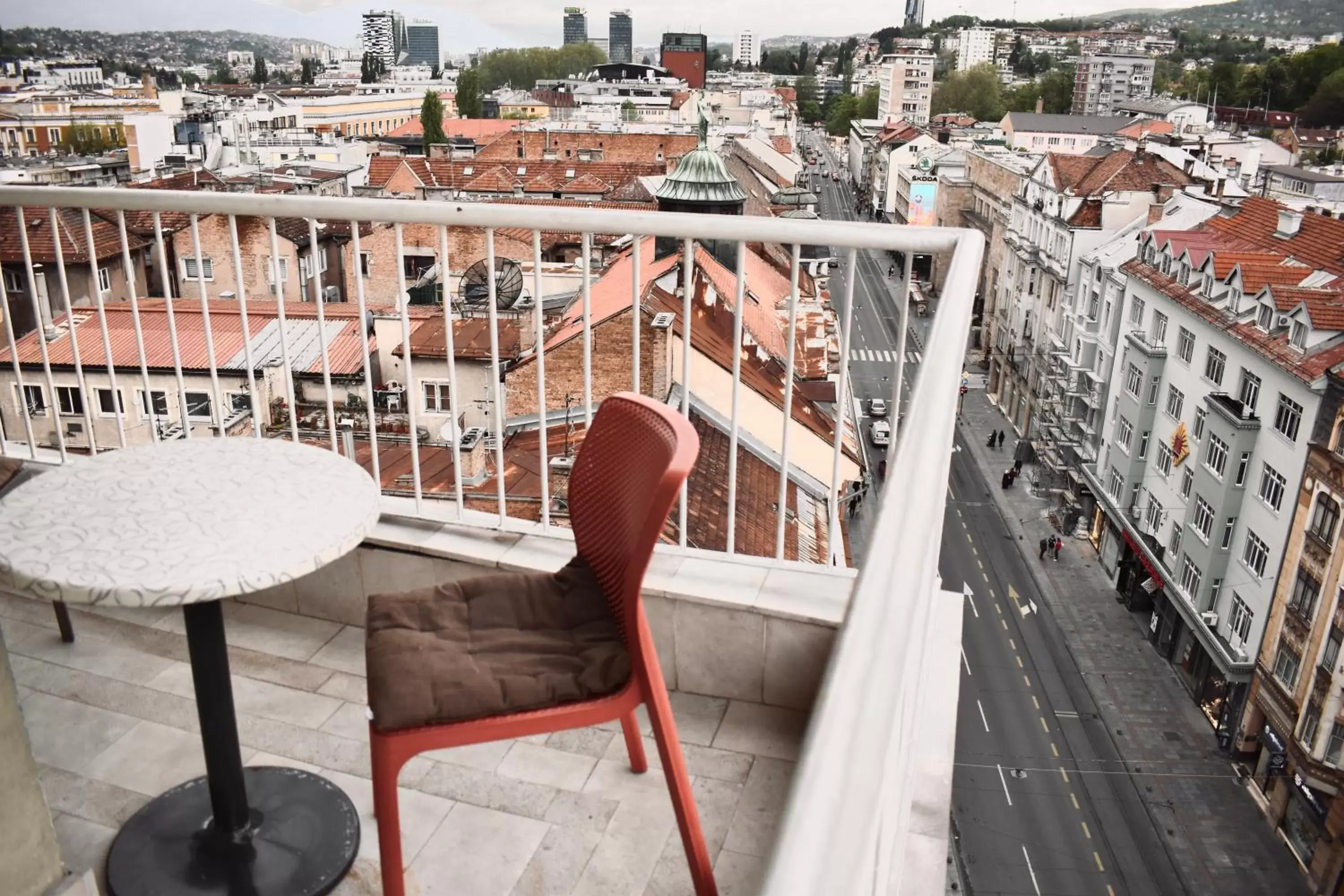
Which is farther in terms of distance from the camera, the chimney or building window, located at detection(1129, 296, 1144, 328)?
building window, located at detection(1129, 296, 1144, 328)

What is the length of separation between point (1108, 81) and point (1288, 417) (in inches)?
4960

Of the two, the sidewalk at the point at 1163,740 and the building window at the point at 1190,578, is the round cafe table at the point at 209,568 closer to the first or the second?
the sidewalk at the point at 1163,740

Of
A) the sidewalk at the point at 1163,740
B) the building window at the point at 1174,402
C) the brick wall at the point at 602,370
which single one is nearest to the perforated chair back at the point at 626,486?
the brick wall at the point at 602,370

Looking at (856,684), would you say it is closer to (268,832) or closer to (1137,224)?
(268,832)

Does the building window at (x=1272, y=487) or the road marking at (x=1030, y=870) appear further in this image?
the building window at (x=1272, y=487)

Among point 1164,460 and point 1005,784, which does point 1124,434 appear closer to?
point 1164,460

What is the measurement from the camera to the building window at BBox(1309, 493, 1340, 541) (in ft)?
62.0

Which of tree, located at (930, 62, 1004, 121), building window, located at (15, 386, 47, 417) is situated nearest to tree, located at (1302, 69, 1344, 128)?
tree, located at (930, 62, 1004, 121)

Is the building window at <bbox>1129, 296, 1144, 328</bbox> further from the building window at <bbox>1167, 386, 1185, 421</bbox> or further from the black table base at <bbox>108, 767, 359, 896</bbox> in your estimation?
the black table base at <bbox>108, 767, 359, 896</bbox>

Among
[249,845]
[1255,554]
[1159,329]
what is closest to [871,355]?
[1159,329]

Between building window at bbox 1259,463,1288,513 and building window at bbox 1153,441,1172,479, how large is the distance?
163 inches

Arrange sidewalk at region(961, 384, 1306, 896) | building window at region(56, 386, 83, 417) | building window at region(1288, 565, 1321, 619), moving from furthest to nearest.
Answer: building window at region(1288, 565, 1321, 619)
sidewalk at region(961, 384, 1306, 896)
building window at region(56, 386, 83, 417)

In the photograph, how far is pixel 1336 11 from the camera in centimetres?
18300

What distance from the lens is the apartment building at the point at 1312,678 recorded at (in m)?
18.4
